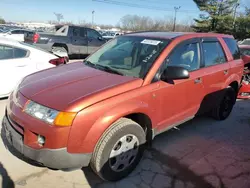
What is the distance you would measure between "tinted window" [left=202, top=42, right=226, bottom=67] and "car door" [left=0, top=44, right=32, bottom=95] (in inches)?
140

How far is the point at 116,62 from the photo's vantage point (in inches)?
136

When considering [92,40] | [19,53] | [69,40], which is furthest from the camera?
[92,40]

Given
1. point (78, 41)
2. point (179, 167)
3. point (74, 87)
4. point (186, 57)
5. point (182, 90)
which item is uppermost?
point (186, 57)

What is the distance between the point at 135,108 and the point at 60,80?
3.24 feet

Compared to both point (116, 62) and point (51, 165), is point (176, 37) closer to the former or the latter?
point (116, 62)

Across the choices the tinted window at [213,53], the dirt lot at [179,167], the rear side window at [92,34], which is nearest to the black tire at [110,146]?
the dirt lot at [179,167]

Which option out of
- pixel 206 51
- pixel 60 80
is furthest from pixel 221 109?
pixel 60 80

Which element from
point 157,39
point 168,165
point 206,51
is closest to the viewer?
point 168,165

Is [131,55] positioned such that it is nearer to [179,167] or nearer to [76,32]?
[179,167]

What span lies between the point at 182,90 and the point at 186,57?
53 centimetres

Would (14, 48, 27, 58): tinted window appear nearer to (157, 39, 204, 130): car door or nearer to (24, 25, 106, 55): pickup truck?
(157, 39, 204, 130): car door

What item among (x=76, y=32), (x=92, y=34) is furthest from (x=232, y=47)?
(x=92, y=34)

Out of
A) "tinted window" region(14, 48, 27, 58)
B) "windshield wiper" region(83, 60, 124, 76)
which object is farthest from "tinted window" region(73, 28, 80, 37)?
"windshield wiper" region(83, 60, 124, 76)

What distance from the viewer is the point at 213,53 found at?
4.24 m
